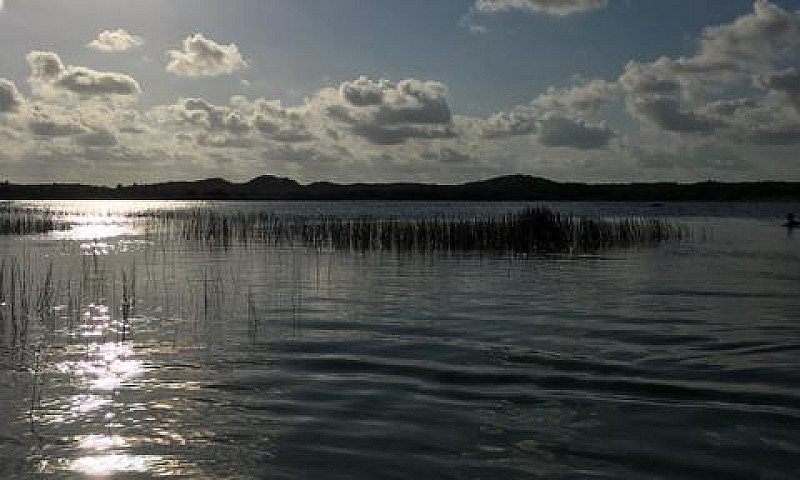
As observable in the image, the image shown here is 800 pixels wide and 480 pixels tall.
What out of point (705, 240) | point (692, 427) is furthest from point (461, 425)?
point (705, 240)

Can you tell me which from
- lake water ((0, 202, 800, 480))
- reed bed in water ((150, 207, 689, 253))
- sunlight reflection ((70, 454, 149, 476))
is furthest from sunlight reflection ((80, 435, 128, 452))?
reed bed in water ((150, 207, 689, 253))

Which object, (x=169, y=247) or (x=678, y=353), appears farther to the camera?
(x=169, y=247)

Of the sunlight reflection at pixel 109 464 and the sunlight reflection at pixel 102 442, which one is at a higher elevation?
the sunlight reflection at pixel 102 442

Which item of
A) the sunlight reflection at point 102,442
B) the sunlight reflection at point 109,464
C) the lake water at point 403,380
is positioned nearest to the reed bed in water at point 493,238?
the lake water at point 403,380

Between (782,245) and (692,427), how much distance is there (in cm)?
3262

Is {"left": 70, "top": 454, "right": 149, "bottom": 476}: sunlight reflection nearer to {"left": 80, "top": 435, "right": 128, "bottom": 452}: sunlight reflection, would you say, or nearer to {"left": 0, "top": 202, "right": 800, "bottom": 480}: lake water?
{"left": 0, "top": 202, "right": 800, "bottom": 480}: lake water

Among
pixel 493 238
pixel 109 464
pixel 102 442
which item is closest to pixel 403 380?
pixel 102 442

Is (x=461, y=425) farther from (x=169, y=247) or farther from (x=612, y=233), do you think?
(x=612, y=233)

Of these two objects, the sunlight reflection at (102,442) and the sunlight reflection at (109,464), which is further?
the sunlight reflection at (102,442)

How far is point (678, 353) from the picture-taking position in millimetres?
12195

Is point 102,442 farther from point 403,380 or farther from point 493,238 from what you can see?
point 493,238

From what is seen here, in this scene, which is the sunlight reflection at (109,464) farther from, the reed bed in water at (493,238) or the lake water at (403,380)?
the reed bed in water at (493,238)

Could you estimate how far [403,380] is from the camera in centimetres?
1061

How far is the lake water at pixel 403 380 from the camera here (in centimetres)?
752
